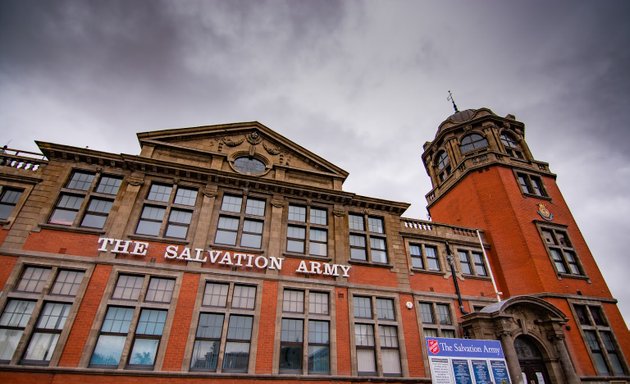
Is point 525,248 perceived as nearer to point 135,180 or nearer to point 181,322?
point 181,322

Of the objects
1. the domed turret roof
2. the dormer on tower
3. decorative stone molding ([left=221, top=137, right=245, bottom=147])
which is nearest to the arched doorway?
the dormer on tower

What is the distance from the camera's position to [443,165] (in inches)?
1109

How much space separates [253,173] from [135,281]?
26.3ft

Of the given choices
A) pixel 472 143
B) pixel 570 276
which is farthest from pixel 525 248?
pixel 472 143

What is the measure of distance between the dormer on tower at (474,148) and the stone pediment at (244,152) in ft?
35.6

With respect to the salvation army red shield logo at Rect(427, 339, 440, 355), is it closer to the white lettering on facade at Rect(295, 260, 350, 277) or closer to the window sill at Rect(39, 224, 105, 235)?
the white lettering on facade at Rect(295, 260, 350, 277)

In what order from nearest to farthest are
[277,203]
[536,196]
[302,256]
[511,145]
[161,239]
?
[161,239], [302,256], [277,203], [536,196], [511,145]

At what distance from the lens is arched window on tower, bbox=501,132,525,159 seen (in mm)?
25203

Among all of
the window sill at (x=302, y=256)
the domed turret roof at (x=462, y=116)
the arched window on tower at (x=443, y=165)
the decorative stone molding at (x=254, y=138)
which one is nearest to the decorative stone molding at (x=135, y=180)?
the decorative stone molding at (x=254, y=138)

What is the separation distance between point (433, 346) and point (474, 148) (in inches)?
714

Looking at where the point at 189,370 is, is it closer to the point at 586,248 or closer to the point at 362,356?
the point at 362,356

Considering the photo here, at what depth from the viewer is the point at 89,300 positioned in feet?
42.4

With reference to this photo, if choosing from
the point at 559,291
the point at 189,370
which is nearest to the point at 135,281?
the point at 189,370

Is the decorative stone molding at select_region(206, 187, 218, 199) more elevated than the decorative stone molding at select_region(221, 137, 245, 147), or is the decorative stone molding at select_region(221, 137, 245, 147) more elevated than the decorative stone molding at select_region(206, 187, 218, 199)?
the decorative stone molding at select_region(221, 137, 245, 147)
